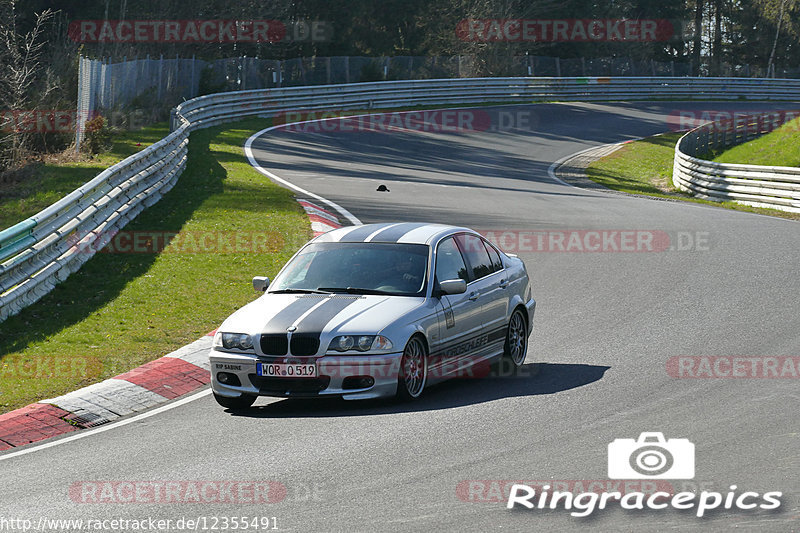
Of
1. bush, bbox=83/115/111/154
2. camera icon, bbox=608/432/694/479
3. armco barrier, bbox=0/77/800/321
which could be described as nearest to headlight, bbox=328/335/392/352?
camera icon, bbox=608/432/694/479

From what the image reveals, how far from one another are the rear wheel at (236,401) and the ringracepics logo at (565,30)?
56415 millimetres

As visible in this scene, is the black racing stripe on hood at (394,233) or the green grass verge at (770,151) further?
the green grass verge at (770,151)

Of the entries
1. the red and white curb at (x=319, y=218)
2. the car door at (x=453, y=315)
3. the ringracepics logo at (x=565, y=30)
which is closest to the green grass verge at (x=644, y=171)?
the red and white curb at (x=319, y=218)

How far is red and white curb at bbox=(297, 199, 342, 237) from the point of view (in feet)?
60.3

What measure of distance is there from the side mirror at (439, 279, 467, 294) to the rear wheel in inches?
76.5

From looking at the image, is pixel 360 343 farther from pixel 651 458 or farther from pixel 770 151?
pixel 770 151

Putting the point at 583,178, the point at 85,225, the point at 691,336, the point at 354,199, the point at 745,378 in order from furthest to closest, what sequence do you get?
the point at 583,178 → the point at 354,199 → the point at 85,225 → the point at 691,336 → the point at 745,378

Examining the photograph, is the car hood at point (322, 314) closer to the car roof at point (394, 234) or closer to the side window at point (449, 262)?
the side window at point (449, 262)

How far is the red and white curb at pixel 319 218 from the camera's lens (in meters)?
18.4

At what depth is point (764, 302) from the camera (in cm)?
1348

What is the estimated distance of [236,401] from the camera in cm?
932

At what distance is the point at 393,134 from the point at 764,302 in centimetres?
2739

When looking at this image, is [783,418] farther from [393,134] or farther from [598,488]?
[393,134]

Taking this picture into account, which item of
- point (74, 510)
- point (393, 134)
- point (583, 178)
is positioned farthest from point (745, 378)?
point (393, 134)
